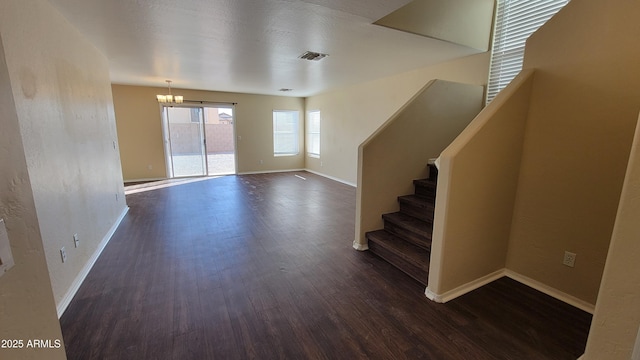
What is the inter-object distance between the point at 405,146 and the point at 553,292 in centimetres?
192

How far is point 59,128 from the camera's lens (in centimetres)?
236

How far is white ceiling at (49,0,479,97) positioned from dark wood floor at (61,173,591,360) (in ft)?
7.99

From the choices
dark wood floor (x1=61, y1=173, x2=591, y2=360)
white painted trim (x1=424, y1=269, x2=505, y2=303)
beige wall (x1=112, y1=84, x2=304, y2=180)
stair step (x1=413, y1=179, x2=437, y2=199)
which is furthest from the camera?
beige wall (x1=112, y1=84, x2=304, y2=180)


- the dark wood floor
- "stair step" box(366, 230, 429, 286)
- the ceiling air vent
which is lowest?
the dark wood floor

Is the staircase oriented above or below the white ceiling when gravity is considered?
below

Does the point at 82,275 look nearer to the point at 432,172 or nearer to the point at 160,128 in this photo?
the point at 432,172

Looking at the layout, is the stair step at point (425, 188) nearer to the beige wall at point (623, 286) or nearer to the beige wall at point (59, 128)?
the beige wall at point (623, 286)

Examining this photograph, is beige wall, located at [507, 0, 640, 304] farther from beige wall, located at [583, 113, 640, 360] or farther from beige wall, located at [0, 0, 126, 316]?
beige wall, located at [0, 0, 126, 316]

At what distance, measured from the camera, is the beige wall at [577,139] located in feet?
6.34

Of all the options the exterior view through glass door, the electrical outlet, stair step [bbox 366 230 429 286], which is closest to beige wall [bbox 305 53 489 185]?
the electrical outlet

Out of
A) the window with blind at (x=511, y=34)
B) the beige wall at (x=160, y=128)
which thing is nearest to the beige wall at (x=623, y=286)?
the window with blind at (x=511, y=34)

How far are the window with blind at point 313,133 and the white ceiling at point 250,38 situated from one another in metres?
3.27

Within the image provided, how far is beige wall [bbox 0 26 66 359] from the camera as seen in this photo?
0.71m

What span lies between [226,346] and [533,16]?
4447 millimetres
